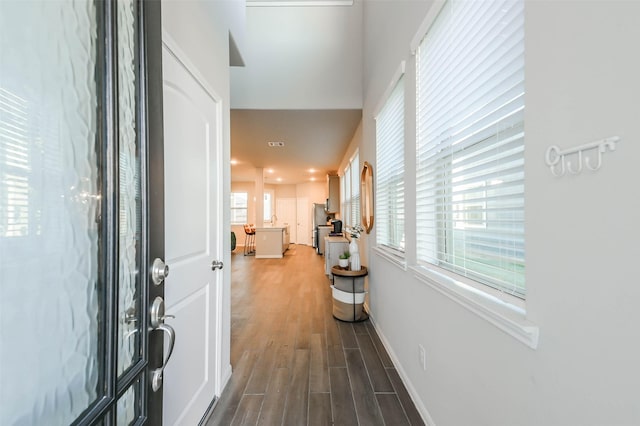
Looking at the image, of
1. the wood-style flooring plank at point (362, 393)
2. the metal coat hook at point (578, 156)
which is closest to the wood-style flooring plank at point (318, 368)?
the wood-style flooring plank at point (362, 393)

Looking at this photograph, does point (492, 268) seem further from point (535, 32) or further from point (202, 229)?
point (202, 229)

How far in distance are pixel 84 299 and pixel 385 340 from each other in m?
2.33

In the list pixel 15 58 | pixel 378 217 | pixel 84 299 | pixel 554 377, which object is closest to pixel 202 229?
pixel 84 299

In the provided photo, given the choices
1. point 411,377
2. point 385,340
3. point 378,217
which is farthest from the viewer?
point 378,217

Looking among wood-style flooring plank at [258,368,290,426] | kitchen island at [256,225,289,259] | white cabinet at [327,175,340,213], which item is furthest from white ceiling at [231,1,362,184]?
kitchen island at [256,225,289,259]

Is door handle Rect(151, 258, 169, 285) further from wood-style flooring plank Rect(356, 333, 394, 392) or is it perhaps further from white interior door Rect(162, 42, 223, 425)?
wood-style flooring plank Rect(356, 333, 394, 392)

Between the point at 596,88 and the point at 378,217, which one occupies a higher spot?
the point at 596,88

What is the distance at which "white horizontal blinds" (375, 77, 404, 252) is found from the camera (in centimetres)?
210

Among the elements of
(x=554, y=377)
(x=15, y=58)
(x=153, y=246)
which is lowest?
(x=554, y=377)

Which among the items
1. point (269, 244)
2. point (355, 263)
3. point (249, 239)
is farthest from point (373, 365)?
point (249, 239)

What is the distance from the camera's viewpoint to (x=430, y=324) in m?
1.46

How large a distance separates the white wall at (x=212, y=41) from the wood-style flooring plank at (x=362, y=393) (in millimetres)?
934

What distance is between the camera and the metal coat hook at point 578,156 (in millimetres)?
571

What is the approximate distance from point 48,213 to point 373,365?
2253mm
